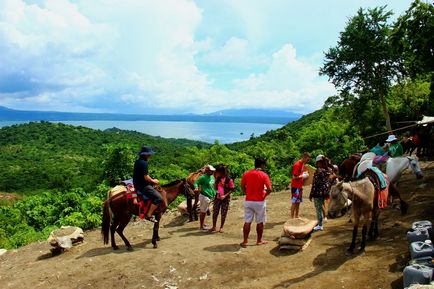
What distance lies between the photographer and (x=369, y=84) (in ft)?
86.9

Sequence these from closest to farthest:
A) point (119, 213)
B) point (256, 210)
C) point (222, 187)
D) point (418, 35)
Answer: point (256, 210) < point (119, 213) < point (222, 187) < point (418, 35)

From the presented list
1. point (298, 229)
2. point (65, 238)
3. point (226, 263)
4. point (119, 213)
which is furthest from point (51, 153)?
point (298, 229)

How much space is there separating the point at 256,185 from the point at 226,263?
71.2 inches

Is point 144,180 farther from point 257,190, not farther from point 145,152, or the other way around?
point 257,190

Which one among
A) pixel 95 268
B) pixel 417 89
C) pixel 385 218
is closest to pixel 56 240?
pixel 95 268

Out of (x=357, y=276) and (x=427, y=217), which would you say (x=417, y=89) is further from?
(x=357, y=276)

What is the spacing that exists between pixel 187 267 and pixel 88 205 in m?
9.55

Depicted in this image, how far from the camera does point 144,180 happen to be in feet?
32.5

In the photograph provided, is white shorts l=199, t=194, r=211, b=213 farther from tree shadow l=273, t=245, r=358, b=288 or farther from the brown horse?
tree shadow l=273, t=245, r=358, b=288

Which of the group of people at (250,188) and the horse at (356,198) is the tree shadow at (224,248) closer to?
the group of people at (250,188)

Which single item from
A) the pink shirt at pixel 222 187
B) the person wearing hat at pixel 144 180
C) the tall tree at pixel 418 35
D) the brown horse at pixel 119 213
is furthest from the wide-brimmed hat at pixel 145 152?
the tall tree at pixel 418 35

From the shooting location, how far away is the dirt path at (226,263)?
23.9ft

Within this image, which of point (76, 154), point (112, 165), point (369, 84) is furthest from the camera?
point (76, 154)

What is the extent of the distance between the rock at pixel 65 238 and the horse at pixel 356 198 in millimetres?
7171
